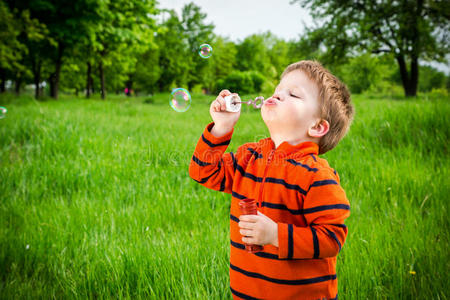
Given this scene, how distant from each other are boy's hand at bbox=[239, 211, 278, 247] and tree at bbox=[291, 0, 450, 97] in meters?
22.0

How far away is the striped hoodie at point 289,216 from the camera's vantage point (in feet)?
3.51

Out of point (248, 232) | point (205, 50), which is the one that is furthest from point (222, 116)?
point (205, 50)

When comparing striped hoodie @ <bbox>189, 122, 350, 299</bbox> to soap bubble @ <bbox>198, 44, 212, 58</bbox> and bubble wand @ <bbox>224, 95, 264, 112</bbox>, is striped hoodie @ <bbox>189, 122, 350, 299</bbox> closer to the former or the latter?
bubble wand @ <bbox>224, 95, 264, 112</bbox>

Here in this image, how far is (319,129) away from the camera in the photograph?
4.26 feet

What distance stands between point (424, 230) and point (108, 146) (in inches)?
143

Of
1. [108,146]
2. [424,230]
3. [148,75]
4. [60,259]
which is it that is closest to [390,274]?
[424,230]

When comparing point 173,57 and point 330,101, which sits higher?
point 173,57

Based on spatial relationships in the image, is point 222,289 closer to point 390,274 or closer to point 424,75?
point 390,274

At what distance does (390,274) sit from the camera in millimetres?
1902

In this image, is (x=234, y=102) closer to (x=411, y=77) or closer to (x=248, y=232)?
(x=248, y=232)

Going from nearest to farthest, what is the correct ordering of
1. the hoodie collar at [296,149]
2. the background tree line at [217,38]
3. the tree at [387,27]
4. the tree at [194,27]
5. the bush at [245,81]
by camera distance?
the hoodie collar at [296,149] < the bush at [245,81] < the background tree line at [217,38] < the tree at [387,27] < the tree at [194,27]

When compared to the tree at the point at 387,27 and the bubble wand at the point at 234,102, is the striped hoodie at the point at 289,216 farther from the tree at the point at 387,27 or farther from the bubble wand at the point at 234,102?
the tree at the point at 387,27

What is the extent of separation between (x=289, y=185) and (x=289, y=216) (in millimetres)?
131

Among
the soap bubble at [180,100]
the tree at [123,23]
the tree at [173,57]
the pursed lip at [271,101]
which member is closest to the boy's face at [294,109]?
the pursed lip at [271,101]
